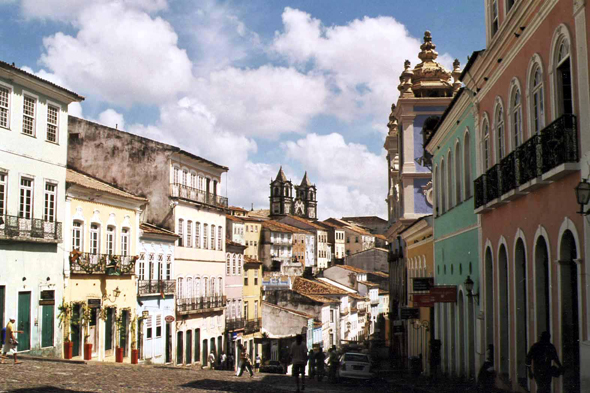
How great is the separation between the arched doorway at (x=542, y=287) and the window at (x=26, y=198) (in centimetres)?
1893

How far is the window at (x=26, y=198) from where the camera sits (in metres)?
28.0

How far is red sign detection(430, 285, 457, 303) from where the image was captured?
2358cm

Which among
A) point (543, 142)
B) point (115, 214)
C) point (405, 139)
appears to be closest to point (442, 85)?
point (405, 139)

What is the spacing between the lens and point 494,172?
17.5 metres

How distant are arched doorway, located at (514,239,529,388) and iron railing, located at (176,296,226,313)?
2974 centimetres

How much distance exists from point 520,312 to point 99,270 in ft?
70.6

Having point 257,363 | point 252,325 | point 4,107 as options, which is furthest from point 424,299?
point 252,325

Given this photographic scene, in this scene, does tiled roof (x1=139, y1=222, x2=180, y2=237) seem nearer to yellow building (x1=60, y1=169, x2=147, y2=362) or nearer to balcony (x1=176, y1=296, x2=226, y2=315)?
yellow building (x1=60, y1=169, x2=147, y2=362)

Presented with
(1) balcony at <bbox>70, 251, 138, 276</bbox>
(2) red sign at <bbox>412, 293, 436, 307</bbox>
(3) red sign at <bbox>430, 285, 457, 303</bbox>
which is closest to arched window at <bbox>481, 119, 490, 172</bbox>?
(3) red sign at <bbox>430, 285, 457, 303</bbox>

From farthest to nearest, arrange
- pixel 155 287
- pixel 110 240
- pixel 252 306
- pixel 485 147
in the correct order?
1. pixel 252 306
2. pixel 155 287
3. pixel 110 240
4. pixel 485 147

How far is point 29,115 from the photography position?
28.4m

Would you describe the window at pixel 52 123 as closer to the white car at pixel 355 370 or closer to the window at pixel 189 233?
the white car at pixel 355 370

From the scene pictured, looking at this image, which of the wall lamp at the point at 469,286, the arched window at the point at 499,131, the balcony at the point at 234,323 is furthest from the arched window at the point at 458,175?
the balcony at the point at 234,323

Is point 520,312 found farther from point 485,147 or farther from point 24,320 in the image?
point 24,320
